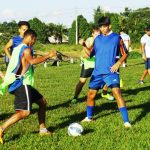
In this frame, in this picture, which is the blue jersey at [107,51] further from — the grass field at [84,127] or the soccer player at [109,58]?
the grass field at [84,127]

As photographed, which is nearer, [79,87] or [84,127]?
[84,127]

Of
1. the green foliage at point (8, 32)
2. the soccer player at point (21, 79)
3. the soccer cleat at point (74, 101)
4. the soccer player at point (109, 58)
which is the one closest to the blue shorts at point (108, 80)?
the soccer player at point (109, 58)

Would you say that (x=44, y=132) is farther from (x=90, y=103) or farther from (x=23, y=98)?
(x=90, y=103)

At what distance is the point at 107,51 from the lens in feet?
27.4

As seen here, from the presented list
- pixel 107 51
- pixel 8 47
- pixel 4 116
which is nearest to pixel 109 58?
pixel 107 51

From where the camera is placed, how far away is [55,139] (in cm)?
751

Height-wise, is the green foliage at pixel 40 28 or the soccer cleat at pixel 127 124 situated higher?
the soccer cleat at pixel 127 124

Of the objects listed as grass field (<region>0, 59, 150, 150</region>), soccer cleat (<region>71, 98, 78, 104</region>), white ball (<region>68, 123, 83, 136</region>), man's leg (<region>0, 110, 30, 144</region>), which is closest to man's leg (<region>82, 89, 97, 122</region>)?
grass field (<region>0, 59, 150, 150</region>)

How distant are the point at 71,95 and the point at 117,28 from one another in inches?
2168

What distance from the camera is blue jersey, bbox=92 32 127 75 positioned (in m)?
8.35

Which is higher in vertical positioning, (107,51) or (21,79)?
(107,51)

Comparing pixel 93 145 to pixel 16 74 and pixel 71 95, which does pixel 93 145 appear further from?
pixel 71 95

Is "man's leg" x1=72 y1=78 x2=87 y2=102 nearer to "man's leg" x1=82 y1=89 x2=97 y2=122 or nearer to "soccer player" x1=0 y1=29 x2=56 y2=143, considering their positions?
"man's leg" x1=82 y1=89 x2=97 y2=122

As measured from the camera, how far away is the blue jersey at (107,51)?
835cm
